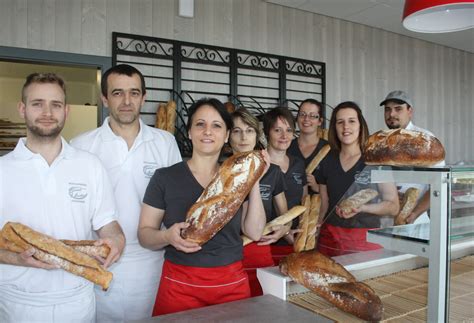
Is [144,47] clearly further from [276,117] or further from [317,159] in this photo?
[317,159]

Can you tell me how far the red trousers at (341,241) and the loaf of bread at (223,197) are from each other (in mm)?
322

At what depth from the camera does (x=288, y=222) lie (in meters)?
1.82

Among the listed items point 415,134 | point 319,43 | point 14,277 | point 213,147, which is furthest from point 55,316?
point 319,43

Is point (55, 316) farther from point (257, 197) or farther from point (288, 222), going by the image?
point (288, 222)

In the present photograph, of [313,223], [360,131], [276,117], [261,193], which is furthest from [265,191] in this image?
[360,131]

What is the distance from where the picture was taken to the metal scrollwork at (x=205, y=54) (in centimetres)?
323

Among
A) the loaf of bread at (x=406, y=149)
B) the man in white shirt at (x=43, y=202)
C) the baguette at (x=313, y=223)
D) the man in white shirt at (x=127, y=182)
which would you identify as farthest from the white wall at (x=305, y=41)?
the loaf of bread at (x=406, y=149)

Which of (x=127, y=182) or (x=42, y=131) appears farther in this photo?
(x=127, y=182)

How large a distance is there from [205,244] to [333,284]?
46cm

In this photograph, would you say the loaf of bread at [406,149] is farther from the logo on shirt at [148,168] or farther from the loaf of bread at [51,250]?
the logo on shirt at [148,168]

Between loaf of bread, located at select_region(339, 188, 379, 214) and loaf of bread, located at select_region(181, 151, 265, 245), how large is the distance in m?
0.30

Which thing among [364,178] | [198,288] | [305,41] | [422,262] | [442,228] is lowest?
[198,288]

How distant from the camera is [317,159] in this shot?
2.38 metres

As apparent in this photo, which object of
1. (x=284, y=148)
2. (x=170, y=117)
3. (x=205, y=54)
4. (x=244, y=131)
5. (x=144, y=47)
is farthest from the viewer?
(x=205, y=54)
